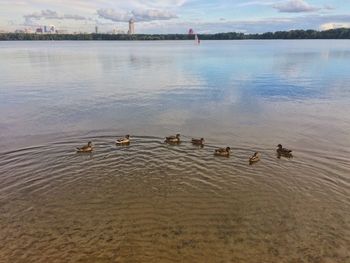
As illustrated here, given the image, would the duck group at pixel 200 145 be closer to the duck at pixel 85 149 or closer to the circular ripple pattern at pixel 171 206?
the duck at pixel 85 149

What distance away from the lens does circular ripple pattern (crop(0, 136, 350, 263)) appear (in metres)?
11.0

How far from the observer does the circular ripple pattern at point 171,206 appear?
11008 millimetres

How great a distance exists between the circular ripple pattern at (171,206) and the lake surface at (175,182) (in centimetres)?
4

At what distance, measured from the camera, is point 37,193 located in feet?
47.8

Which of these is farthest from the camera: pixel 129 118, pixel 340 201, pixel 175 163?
Answer: pixel 129 118

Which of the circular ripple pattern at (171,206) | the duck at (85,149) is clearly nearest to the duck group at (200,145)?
the duck at (85,149)

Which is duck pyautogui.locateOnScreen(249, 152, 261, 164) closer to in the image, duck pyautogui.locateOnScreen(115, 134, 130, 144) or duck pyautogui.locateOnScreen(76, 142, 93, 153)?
duck pyautogui.locateOnScreen(115, 134, 130, 144)

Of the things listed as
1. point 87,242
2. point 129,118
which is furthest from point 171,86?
point 87,242

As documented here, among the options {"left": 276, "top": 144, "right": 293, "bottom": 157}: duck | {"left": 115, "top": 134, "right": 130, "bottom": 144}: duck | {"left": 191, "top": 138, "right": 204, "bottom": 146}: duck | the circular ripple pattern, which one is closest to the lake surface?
the circular ripple pattern

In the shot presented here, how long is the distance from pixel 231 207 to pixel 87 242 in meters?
5.19

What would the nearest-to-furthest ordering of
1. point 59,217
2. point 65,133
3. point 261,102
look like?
1. point 59,217
2. point 65,133
3. point 261,102

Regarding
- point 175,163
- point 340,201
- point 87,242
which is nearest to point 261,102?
point 175,163

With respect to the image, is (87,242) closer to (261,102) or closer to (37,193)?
(37,193)

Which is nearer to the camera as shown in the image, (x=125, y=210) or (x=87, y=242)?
(x=87, y=242)
